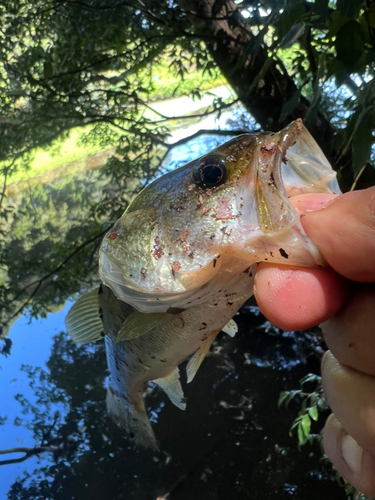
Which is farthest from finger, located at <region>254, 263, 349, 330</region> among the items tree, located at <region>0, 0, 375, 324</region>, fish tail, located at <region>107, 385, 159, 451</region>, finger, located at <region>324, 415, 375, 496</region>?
tree, located at <region>0, 0, 375, 324</region>

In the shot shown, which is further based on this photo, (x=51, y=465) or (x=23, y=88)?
(x=23, y=88)

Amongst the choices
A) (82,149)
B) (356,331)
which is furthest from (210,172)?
(82,149)

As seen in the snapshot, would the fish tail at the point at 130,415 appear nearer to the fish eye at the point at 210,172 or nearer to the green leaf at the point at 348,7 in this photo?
the fish eye at the point at 210,172

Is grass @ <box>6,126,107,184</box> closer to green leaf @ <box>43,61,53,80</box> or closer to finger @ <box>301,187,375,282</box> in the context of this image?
green leaf @ <box>43,61,53,80</box>

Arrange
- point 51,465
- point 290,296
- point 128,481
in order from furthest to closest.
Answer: point 51,465 → point 128,481 → point 290,296

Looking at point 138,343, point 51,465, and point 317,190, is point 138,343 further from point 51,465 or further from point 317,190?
point 51,465

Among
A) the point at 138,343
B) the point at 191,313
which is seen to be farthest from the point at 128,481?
the point at 191,313
